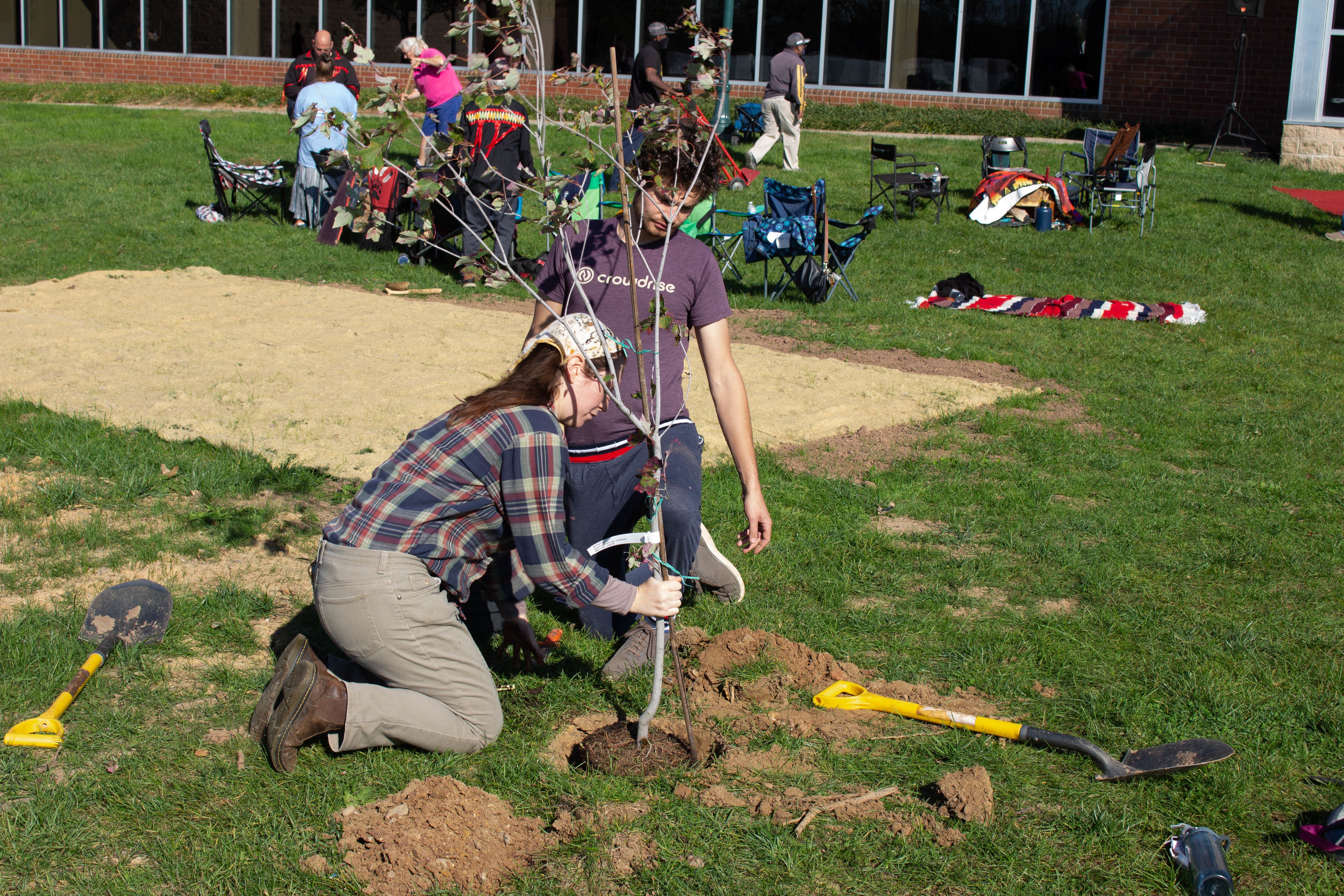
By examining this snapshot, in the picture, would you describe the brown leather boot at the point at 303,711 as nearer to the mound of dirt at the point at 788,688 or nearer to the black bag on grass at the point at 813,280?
the mound of dirt at the point at 788,688

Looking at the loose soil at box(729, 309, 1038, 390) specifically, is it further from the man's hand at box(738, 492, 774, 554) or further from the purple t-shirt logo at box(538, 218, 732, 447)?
the man's hand at box(738, 492, 774, 554)

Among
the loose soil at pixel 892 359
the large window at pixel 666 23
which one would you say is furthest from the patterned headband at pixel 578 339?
the large window at pixel 666 23

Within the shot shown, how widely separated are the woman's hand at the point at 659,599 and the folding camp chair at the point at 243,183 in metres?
10.7

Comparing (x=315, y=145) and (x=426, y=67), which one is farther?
(x=315, y=145)

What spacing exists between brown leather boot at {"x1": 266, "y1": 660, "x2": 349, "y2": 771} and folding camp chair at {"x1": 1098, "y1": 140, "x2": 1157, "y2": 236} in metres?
12.1

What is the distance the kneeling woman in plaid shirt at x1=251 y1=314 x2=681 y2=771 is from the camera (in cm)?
299

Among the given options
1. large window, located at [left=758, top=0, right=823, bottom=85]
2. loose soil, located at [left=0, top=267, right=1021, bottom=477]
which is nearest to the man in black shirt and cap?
loose soil, located at [left=0, top=267, right=1021, bottom=477]

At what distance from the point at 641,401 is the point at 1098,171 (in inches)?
480

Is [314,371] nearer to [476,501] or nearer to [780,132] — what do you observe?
[476,501]

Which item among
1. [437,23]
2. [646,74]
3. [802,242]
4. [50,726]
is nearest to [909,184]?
[646,74]

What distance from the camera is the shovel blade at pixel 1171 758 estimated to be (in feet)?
10.3

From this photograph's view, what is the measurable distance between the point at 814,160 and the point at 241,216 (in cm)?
877

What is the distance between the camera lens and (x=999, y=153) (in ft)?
50.7

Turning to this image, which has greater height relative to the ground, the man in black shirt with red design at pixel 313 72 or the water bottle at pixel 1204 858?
the man in black shirt with red design at pixel 313 72
